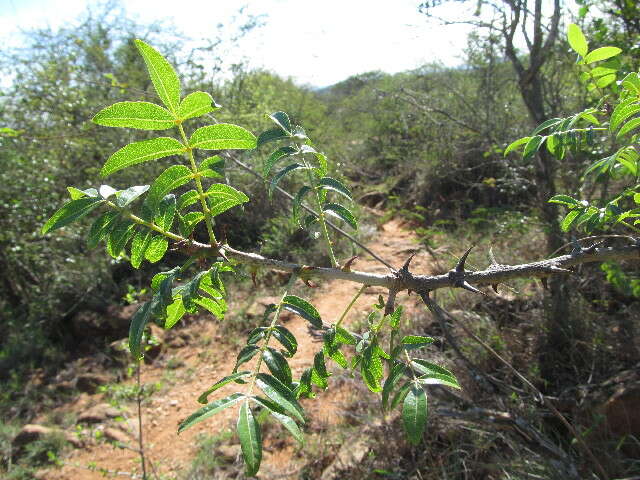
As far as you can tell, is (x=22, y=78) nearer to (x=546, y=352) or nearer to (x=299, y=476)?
(x=299, y=476)

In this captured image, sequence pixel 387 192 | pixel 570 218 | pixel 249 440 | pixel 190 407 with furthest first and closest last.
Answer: pixel 387 192 → pixel 190 407 → pixel 570 218 → pixel 249 440

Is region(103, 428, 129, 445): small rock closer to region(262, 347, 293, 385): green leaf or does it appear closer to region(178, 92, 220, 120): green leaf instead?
region(262, 347, 293, 385): green leaf

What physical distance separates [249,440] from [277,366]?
6.3 inches

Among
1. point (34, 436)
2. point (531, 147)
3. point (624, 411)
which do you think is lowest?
point (34, 436)

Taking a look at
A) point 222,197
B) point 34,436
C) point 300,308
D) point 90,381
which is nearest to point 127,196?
point 222,197

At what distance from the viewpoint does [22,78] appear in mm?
5973

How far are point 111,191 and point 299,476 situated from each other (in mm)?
2591

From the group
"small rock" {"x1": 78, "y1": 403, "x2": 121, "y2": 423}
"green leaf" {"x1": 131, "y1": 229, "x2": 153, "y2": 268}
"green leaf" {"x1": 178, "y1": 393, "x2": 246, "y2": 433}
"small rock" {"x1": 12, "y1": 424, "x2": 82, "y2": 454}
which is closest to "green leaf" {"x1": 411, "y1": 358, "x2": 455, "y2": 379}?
"green leaf" {"x1": 178, "y1": 393, "x2": 246, "y2": 433}

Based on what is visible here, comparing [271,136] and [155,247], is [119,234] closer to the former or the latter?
[155,247]

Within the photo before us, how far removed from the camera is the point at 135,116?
2.41 ft

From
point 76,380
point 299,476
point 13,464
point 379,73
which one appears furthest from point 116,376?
point 379,73

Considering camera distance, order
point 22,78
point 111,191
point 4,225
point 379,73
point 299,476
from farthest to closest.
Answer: point 379,73 < point 22,78 < point 4,225 < point 299,476 < point 111,191

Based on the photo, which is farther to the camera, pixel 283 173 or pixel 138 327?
pixel 283 173

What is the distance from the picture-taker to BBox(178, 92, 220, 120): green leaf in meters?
0.76
